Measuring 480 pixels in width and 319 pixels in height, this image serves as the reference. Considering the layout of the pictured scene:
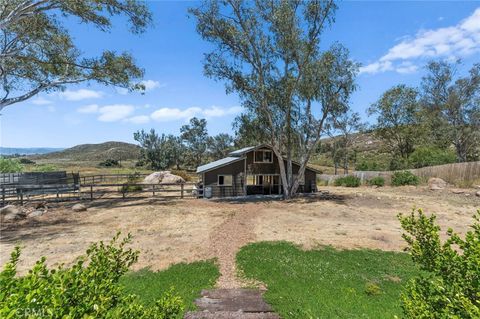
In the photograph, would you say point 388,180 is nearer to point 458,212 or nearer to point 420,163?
point 420,163

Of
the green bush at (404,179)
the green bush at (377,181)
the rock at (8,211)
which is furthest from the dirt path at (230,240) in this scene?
the green bush at (404,179)

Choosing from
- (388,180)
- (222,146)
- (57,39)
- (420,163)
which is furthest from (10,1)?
(222,146)

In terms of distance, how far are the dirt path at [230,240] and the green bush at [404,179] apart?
22.2 m

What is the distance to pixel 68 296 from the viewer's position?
2.23m

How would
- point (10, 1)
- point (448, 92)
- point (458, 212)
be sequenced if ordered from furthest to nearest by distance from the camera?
point (448, 92), point (458, 212), point (10, 1)

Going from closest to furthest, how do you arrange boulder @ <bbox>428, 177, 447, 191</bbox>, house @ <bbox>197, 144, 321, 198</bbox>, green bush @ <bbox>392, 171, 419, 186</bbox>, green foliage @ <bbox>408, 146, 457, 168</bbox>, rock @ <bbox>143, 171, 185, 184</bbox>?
1. house @ <bbox>197, 144, 321, 198</bbox>
2. boulder @ <bbox>428, 177, 447, 191</bbox>
3. green bush @ <bbox>392, 171, 419, 186</bbox>
4. rock @ <bbox>143, 171, 185, 184</bbox>
5. green foliage @ <bbox>408, 146, 457, 168</bbox>

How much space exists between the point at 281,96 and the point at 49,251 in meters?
21.7

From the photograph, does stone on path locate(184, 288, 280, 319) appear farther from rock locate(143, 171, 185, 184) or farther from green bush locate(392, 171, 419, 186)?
green bush locate(392, 171, 419, 186)

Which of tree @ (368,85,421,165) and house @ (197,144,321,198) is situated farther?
tree @ (368,85,421,165)

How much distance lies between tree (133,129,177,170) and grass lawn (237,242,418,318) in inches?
2417

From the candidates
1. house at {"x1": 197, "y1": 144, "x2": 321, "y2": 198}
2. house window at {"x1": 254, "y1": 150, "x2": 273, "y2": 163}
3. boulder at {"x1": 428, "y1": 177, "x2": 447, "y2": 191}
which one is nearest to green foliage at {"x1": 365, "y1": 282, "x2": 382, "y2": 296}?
house at {"x1": 197, "y1": 144, "x2": 321, "y2": 198}

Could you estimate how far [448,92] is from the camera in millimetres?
40031

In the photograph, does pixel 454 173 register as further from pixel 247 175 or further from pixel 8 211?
pixel 8 211

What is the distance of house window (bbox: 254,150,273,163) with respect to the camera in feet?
98.5
